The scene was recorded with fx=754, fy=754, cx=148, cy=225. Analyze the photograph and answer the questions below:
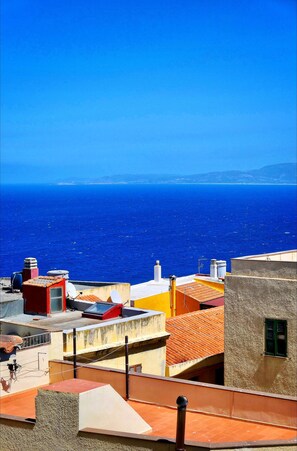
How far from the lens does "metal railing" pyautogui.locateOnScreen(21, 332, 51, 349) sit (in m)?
18.9

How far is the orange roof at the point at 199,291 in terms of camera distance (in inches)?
1310

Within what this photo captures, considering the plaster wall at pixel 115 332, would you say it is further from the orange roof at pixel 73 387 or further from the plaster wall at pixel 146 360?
the orange roof at pixel 73 387

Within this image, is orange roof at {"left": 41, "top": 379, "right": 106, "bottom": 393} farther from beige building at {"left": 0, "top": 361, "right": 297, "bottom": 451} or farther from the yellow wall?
the yellow wall

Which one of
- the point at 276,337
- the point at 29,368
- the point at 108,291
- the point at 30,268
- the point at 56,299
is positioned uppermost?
the point at 30,268

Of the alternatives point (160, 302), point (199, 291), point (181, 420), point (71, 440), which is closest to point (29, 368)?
point (71, 440)

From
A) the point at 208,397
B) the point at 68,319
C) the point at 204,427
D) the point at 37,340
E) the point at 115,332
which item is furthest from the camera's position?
the point at 68,319

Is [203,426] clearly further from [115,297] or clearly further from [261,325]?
[115,297]

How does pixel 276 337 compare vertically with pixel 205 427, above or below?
above

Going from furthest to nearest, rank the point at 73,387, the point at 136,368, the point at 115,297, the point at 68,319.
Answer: the point at 115,297 → the point at 68,319 → the point at 136,368 → the point at 73,387

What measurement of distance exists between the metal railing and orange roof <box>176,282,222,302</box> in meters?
14.3

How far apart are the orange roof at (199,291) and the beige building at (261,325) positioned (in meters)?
11.3

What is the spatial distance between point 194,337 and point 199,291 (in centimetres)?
747

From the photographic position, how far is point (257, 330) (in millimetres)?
20844

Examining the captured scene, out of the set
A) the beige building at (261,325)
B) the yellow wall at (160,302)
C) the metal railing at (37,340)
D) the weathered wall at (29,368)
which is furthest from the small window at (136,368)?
the yellow wall at (160,302)
